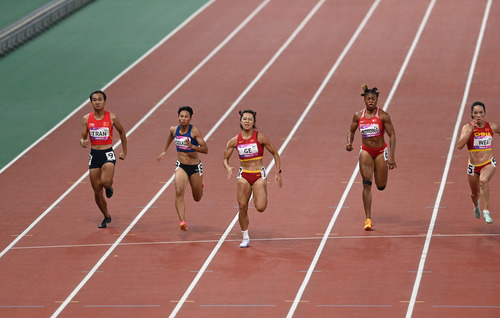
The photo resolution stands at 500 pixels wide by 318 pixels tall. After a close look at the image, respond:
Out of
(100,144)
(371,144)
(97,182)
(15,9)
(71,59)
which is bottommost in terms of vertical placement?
(97,182)

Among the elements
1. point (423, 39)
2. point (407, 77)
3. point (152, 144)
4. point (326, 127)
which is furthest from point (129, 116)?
point (423, 39)

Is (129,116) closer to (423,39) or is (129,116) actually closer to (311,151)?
(311,151)

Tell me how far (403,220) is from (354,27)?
43.6ft

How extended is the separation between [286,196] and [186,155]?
2553mm

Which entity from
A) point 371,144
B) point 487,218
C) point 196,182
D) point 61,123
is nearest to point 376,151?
point 371,144

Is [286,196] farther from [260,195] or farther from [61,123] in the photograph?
[61,123]

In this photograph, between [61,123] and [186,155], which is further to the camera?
[61,123]

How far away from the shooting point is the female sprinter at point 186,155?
48.1ft

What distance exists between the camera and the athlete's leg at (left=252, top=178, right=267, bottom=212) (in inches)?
553

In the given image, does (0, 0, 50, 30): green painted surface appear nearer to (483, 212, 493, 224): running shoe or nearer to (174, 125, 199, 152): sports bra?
(174, 125, 199, 152): sports bra

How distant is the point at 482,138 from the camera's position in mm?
14211

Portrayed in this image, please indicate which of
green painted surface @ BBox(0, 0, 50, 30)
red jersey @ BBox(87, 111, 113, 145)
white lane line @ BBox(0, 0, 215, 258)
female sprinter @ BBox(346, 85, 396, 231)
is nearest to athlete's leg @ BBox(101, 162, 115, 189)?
red jersey @ BBox(87, 111, 113, 145)

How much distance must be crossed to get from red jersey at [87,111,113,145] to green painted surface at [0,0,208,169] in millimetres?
4920

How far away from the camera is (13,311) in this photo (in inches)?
497
